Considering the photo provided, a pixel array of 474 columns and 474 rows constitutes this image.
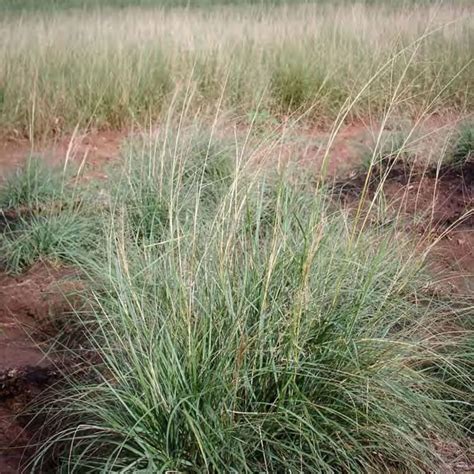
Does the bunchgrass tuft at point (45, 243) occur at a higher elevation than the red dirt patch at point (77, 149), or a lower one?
higher

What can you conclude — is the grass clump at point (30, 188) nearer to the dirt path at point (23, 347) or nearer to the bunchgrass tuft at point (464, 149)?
the dirt path at point (23, 347)

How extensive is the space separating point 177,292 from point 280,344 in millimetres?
412

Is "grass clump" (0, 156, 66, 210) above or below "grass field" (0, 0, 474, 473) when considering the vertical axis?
below

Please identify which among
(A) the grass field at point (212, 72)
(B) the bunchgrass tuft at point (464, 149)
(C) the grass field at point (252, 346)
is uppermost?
(C) the grass field at point (252, 346)

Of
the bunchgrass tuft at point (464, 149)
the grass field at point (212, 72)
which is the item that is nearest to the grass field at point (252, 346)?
the bunchgrass tuft at point (464, 149)

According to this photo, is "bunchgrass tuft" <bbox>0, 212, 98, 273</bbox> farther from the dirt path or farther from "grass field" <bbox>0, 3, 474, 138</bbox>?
"grass field" <bbox>0, 3, 474, 138</bbox>

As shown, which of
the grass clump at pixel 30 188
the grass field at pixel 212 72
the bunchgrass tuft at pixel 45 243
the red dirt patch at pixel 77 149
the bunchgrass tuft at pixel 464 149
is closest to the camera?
the bunchgrass tuft at pixel 45 243

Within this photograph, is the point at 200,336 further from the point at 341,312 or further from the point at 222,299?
the point at 341,312

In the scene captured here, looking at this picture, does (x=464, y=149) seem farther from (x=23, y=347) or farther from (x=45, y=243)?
(x=23, y=347)

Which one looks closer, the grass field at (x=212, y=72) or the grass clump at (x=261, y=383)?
the grass clump at (x=261, y=383)

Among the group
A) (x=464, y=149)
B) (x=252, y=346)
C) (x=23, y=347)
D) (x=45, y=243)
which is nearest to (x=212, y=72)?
(x=464, y=149)

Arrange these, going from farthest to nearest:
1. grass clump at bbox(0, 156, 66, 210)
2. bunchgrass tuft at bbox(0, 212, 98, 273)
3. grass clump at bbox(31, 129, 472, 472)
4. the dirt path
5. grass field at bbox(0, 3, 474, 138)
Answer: grass field at bbox(0, 3, 474, 138) → grass clump at bbox(0, 156, 66, 210) → bunchgrass tuft at bbox(0, 212, 98, 273) → the dirt path → grass clump at bbox(31, 129, 472, 472)

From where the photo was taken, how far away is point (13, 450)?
2971 mm

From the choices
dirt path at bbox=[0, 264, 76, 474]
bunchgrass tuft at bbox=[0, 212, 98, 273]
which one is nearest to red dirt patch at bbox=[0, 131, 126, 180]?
bunchgrass tuft at bbox=[0, 212, 98, 273]
